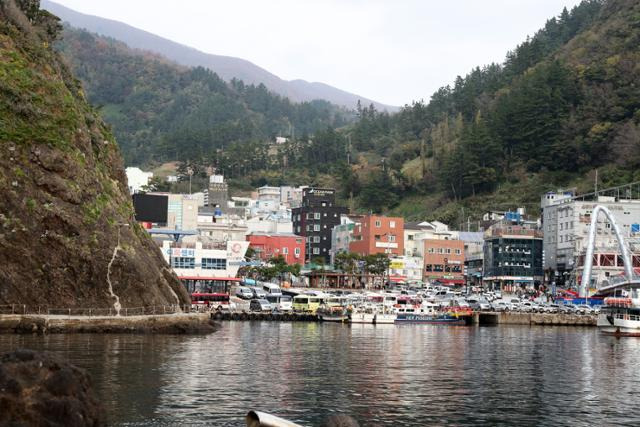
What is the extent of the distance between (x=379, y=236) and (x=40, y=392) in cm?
11814

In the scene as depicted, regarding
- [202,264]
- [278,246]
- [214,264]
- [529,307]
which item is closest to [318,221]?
[278,246]

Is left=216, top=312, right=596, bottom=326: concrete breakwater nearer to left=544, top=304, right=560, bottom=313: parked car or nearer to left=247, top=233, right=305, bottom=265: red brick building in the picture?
left=544, top=304, right=560, bottom=313: parked car

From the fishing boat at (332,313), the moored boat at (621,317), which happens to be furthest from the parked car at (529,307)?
the fishing boat at (332,313)

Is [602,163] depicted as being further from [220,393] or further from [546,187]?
[220,393]

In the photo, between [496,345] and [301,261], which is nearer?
[496,345]

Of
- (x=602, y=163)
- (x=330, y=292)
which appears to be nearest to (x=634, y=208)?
(x=602, y=163)

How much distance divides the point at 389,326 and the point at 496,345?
92.5 feet

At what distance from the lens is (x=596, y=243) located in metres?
127

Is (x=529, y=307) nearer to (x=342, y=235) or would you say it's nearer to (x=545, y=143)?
(x=342, y=235)

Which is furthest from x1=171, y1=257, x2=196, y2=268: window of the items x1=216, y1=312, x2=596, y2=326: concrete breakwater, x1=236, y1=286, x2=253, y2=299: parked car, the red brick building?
the red brick building

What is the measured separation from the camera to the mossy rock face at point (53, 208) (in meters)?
61.8

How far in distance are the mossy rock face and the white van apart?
38397 millimetres

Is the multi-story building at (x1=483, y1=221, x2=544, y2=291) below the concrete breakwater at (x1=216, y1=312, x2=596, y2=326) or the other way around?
the other way around

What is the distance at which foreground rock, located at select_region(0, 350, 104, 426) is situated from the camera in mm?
23328
